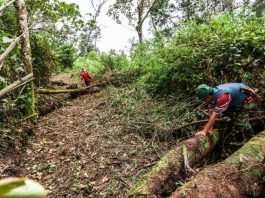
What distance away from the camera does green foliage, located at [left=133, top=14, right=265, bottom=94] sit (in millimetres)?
5613

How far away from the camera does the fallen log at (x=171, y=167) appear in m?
3.18

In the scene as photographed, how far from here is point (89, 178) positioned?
4.25m

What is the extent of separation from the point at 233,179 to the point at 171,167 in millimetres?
823

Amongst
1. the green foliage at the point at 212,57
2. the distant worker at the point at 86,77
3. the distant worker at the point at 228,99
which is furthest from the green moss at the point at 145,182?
the distant worker at the point at 86,77

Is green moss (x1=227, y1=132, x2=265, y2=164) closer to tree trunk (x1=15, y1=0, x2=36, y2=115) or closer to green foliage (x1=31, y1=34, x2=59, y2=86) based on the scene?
tree trunk (x1=15, y1=0, x2=36, y2=115)

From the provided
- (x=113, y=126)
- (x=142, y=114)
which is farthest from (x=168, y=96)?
(x=113, y=126)

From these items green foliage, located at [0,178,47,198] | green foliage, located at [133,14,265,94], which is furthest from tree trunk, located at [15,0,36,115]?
green foliage, located at [0,178,47,198]

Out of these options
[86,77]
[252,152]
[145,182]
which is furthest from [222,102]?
[86,77]

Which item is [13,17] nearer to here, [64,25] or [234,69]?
[64,25]

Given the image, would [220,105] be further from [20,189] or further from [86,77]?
[86,77]

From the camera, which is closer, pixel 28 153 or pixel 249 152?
pixel 249 152

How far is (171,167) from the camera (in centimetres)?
359

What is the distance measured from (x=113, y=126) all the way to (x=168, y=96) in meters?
1.62

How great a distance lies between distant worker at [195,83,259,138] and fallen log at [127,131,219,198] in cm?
24
